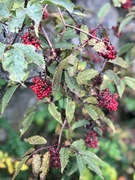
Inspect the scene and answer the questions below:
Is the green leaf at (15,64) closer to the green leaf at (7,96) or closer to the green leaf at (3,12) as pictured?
the green leaf at (3,12)

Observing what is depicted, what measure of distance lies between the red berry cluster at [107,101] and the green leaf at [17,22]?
0.45m

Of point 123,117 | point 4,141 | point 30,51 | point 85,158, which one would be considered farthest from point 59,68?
point 123,117

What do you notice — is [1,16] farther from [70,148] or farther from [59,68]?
[70,148]

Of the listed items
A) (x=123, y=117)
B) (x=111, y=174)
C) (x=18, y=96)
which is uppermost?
(x=18, y=96)

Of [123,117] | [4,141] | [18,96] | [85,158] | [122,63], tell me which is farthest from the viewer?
[123,117]

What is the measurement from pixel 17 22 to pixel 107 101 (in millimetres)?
456

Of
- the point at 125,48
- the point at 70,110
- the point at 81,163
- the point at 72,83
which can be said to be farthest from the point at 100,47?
the point at 125,48

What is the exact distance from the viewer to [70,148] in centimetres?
125

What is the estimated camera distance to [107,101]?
1.34 meters

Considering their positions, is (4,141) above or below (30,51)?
below

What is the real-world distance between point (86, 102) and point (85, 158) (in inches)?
8.3

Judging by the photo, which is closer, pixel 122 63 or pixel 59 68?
pixel 59 68

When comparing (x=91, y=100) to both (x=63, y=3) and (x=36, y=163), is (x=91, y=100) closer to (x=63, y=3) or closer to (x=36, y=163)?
(x=36, y=163)

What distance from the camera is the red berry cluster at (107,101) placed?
1.34m
